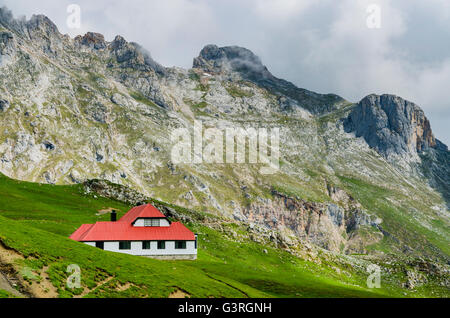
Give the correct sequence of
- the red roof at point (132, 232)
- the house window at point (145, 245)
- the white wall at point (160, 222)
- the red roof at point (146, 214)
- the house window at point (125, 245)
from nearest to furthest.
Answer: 1. the red roof at point (132, 232)
2. the house window at point (125, 245)
3. the house window at point (145, 245)
4. the white wall at point (160, 222)
5. the red roof at point (146, 214)

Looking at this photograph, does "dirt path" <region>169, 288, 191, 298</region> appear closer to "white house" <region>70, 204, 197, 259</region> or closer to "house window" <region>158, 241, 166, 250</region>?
"white house" <region>70, 204, 197, 259</region>

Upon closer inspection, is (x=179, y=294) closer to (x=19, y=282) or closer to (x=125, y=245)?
(x=19, y=282)

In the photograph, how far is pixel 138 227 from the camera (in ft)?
257

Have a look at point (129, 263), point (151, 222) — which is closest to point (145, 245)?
point (151, 222)

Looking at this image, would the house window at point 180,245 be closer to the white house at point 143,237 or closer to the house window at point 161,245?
the white house at point 143,237

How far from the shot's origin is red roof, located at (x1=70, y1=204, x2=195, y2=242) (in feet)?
241

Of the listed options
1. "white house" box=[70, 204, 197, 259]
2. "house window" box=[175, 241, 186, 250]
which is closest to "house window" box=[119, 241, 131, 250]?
"white house" box=[70, 204, 197, 259]

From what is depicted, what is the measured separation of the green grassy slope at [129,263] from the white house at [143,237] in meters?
4.16

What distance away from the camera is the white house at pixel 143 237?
73562 mm

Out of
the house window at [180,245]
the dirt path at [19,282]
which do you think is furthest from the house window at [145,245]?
the dirt path at [19,282]
